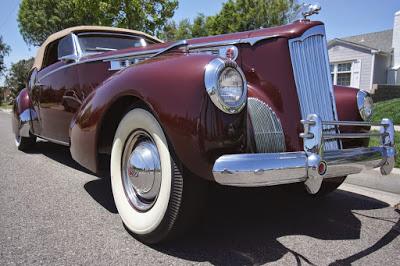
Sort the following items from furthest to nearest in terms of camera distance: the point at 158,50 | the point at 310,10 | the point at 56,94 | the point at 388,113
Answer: the point at 388,113 < the point at 56,94 < the point at 158,50 < the point at 310,10

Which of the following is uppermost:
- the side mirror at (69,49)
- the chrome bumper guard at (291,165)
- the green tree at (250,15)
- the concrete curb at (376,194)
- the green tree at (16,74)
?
the green tree at (250,15)

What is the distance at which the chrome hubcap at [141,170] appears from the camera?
2402 mm

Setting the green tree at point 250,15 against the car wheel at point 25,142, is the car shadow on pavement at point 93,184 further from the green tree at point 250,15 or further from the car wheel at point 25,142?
the green tree at point 250,15

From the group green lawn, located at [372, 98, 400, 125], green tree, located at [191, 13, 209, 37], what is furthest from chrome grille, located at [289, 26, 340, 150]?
green tree, located at [191, 13, 209, 37]

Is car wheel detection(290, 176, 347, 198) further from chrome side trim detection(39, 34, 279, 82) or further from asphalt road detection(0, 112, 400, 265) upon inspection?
chrome side trim detection(39, 34, 279, 82)

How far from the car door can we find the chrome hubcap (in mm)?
1520

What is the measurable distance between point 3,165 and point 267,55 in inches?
147

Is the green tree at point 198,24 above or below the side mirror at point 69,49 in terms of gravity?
above

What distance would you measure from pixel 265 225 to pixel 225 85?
121 cm

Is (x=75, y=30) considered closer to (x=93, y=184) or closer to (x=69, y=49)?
(x=69, y=49)

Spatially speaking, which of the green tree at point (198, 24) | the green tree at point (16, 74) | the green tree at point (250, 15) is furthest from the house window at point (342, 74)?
the green tree at point (16, 74)

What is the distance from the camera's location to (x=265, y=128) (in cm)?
245

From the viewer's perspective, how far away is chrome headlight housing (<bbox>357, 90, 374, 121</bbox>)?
326cm

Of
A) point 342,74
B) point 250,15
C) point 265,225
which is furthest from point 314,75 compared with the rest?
point 250,15
